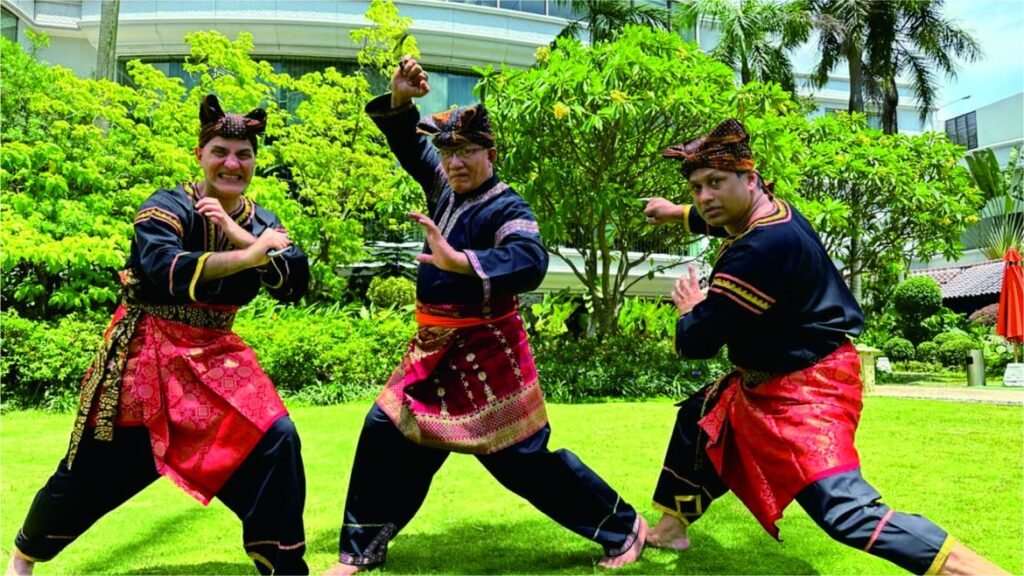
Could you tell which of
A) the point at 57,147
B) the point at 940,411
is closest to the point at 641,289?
the point at 940,411

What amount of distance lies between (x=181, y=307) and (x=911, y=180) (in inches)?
554

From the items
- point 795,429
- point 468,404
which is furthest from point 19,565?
point 795,429

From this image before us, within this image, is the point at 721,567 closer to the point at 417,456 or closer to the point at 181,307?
the point at 417,456

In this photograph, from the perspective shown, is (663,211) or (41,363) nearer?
(663,211)

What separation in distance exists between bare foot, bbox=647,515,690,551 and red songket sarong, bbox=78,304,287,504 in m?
1.86

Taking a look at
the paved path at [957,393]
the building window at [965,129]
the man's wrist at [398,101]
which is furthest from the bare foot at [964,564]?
the building window at [965,129]

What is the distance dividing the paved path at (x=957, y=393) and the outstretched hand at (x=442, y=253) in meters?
9.74

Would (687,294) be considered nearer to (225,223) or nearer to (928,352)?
(225,223)

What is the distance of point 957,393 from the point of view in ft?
39.9

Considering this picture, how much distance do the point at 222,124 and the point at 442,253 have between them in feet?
3.26

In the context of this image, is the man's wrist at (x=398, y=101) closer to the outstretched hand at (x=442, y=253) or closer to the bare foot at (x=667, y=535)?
the outstretched hand at (x=442, y=253)

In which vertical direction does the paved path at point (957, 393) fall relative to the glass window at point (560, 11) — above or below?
below

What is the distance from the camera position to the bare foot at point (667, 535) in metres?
3.65

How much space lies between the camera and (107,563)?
3.53 metres
